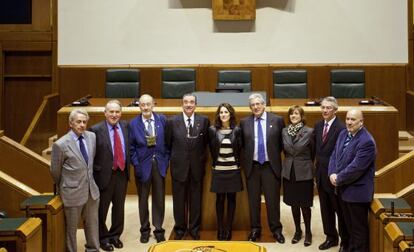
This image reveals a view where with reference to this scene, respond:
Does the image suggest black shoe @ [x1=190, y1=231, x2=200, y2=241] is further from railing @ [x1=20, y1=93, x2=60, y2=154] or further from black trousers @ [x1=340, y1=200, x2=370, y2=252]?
railing @ [x1=20, y1=93, x2=60, y2=154]

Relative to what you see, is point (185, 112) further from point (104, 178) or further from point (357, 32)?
point (357, 32)

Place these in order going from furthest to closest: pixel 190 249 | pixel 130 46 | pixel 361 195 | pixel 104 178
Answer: pixel 130 46
pixel 104 178
pixel 361 195
pixel 190 249

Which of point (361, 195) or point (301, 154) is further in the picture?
point (301, 154)

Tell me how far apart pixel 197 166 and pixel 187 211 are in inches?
18.9

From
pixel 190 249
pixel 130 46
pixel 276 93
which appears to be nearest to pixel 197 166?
pixel 190 249

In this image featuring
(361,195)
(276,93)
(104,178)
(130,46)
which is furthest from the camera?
(130,46)

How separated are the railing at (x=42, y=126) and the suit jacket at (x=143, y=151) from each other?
111 inches

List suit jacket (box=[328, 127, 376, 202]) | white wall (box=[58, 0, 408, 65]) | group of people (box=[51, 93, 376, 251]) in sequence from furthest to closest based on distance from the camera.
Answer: white wall (box=[58, 0, 408, 65])
group of people (box=[51, 93, 376, 251])
suit jacket (box=[328, 127, 376, 202])

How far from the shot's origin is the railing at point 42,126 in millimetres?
8438

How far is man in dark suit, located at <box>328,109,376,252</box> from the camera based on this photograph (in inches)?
201

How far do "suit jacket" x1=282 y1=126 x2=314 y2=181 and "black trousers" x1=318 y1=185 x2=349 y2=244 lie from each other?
18cm

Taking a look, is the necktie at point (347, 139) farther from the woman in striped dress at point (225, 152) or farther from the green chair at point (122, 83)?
the green chair at point (122, 83)

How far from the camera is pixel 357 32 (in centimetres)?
990

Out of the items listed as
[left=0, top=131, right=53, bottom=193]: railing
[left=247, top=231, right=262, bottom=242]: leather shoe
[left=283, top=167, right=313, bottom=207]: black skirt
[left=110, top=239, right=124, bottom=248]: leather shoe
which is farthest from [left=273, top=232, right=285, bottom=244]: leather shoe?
[left=0, top=131, right=53, bottom=193]: railing
